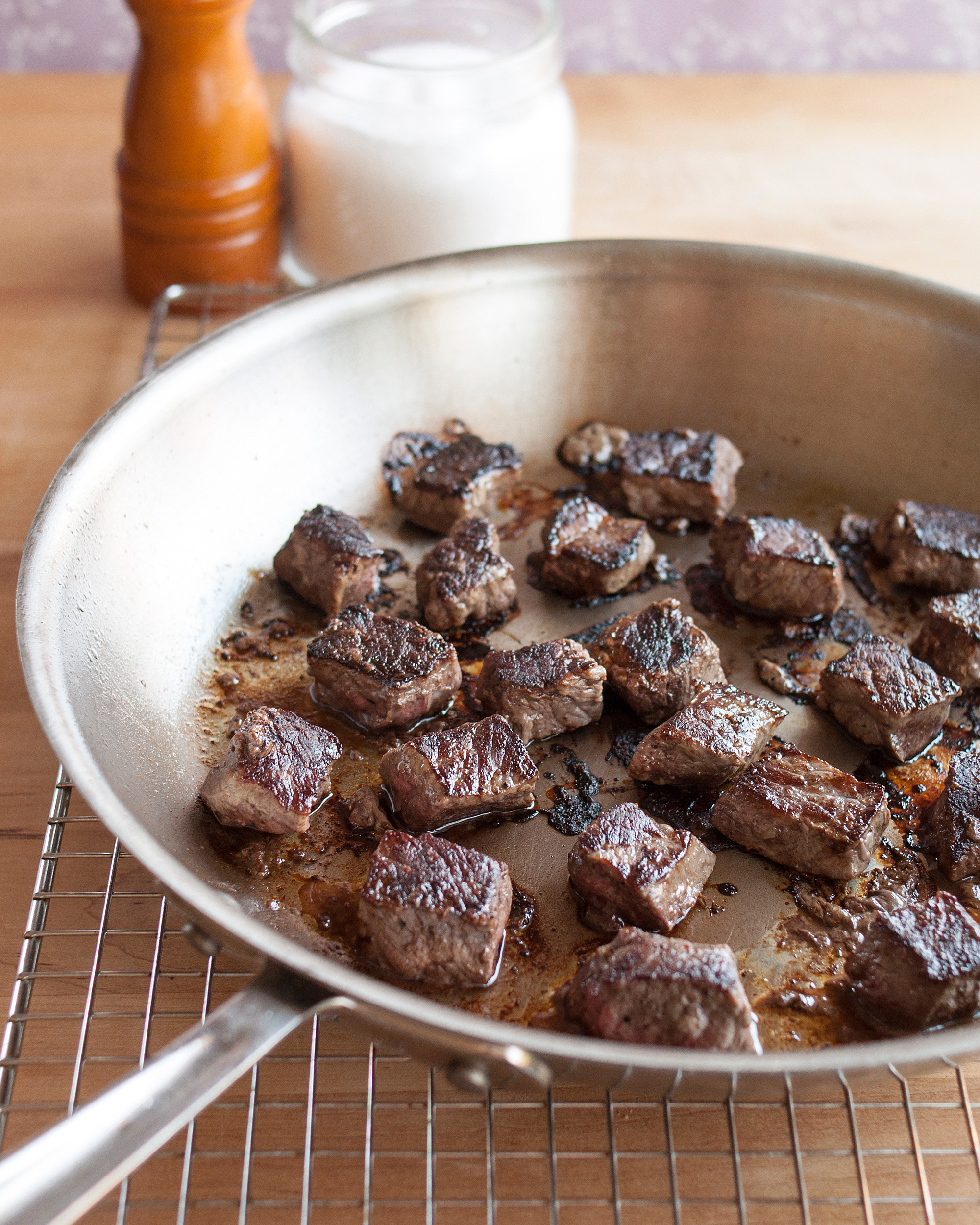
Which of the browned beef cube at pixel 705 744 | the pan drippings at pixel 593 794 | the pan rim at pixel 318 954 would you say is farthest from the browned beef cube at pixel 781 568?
the pan rim at pixel 318 954

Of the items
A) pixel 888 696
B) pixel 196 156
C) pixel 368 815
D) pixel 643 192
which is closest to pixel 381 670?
pixel 368 815

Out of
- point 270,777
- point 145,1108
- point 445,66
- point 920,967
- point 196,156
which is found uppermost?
point 445,66

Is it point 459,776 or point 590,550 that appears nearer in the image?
point 459,776

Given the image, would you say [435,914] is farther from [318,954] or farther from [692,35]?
[692,35]

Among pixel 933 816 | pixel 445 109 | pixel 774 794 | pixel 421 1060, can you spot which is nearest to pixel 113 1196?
pixel 421 1060

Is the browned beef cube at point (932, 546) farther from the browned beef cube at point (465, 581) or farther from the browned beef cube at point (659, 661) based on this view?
the browned beef cube at point (465, 581)

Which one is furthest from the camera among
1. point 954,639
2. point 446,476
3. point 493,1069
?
point 446,476
